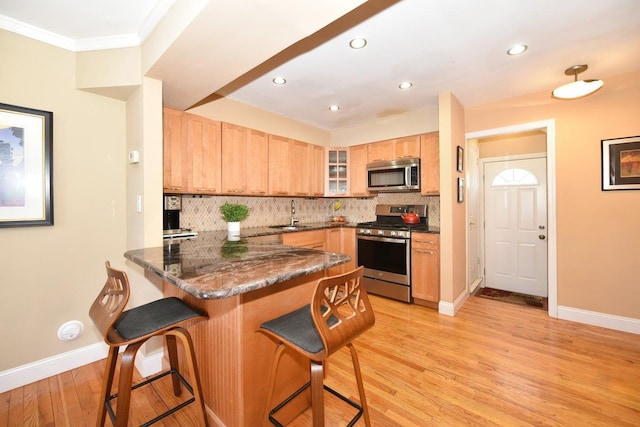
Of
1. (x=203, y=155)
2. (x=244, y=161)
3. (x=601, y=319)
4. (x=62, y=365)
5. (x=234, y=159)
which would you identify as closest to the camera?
(x=62, y=365)

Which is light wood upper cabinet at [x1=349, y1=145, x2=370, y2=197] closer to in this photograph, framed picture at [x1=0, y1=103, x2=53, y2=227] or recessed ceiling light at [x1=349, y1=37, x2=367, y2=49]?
recessed ceiling light at [x1=349, y1=37, x2=367, y2=49]

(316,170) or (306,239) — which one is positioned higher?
(316,170)

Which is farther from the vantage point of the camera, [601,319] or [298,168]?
[298,168]

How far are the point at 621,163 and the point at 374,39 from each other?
9.28 ft

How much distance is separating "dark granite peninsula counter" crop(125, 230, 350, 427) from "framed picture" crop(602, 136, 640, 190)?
10.4 ft

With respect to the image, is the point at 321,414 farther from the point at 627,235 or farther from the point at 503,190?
the point at 503,190

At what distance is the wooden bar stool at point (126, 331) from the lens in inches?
47.7

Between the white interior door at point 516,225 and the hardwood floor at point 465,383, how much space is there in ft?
3.86

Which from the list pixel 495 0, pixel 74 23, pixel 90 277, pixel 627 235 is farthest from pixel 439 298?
pixel 74 23

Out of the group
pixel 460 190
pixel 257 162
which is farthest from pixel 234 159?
pixel 460 190

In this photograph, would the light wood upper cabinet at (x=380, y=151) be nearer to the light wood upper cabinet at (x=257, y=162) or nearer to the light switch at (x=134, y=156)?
the light wood upper cabinet at (x=257, y=162)

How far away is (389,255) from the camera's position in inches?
142

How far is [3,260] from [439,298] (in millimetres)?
4022

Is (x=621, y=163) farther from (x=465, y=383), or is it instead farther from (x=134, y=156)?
(x=134, y=156)
